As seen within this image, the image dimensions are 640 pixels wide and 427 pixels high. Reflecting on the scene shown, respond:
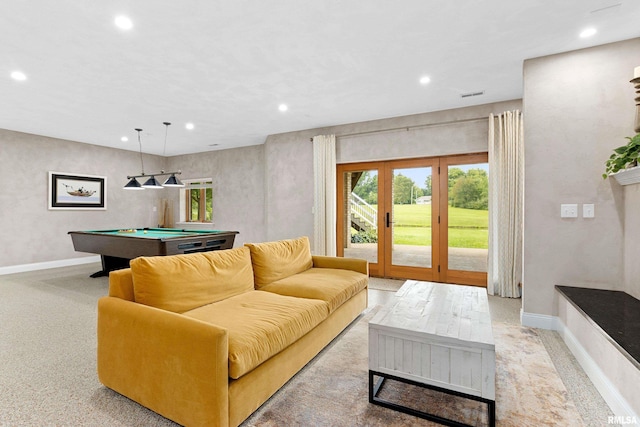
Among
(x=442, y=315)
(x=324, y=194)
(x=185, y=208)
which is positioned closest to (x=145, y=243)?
(x=324, y=194)

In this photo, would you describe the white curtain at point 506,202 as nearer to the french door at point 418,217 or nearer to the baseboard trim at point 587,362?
the french door at point 418,217

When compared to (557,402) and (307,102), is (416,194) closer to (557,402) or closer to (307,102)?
(307,102)

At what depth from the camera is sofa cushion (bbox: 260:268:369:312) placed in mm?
2682

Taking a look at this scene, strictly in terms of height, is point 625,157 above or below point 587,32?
below

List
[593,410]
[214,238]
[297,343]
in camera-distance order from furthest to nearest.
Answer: [214,238] < [297,343] < [593,410]

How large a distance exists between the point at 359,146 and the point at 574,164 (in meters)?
3.11

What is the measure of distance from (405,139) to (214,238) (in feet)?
11.3

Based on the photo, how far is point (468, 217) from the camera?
15.7 feet

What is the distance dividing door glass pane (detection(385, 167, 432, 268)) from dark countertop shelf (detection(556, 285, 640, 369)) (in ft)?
7.20

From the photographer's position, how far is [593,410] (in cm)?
185

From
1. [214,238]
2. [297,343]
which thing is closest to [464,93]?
[297,343]

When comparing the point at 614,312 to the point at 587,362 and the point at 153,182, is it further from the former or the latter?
the point at 153,182

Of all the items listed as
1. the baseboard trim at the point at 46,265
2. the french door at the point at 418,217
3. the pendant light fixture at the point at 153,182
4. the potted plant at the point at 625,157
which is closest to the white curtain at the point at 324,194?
the french door at the point at 418,217

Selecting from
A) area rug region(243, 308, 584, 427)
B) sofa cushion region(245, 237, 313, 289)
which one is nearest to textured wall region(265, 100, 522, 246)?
sofa cushion region(245, 237, 313, 289)
